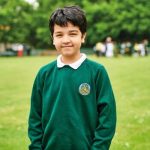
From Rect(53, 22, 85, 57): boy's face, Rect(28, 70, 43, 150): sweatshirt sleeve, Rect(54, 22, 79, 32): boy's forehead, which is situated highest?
Rect(54, 22, 79, 32): boy's forehead

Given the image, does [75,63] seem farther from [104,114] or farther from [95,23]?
[95,23]

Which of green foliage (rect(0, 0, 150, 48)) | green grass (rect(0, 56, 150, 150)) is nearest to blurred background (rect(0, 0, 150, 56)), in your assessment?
green foliage (rect(0, 0, 150, 48))

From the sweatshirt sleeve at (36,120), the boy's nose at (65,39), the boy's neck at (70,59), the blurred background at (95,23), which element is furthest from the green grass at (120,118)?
the blurred background at (95,23)

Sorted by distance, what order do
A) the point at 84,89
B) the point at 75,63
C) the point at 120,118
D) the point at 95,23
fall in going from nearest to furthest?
the point at 84,89 → the point at 75,63 → the point at 120,118 → the point at 95,23

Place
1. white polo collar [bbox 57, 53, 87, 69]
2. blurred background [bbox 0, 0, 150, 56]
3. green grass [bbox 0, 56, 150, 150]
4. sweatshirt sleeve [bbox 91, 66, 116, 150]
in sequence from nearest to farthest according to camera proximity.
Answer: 1. sweatshirt sleeve [bbox 91, 66, 116, 150]
2. white polo collar [bbox 57, 53, 87, 69]
3. green grass [bbox 0, 56, 150, 150]
4. blurred background [bbox 0, 0, 150, 56]

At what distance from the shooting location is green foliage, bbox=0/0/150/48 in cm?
6619

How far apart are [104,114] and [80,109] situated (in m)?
0.19

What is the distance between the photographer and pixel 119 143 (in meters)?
7.95

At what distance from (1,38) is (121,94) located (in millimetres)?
54562

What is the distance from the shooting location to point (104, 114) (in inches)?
153

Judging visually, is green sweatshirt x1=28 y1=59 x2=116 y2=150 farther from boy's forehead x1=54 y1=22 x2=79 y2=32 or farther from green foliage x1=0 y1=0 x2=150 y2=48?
green foliage x1=0 y1=0 x2=150 y2=48

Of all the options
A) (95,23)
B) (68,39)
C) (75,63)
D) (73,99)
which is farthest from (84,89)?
(95,23)

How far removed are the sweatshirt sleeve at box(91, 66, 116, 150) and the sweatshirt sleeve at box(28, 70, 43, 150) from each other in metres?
0.45

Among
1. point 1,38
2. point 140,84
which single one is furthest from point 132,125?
point 1,38
